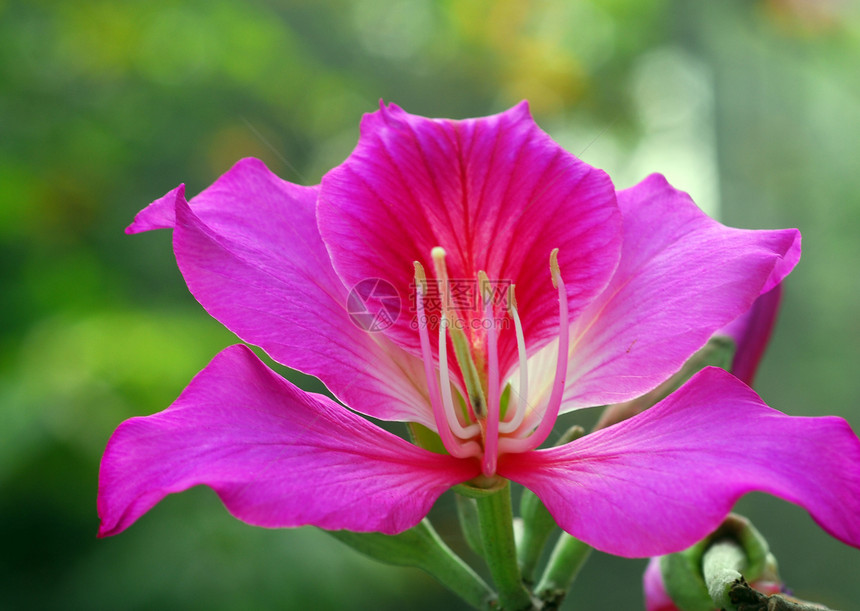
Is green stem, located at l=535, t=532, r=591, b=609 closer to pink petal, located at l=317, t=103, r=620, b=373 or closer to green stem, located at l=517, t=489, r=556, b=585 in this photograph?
green stem, located at l=517, t=489, r=556, b=585

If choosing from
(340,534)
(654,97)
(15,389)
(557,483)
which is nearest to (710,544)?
(557,483)

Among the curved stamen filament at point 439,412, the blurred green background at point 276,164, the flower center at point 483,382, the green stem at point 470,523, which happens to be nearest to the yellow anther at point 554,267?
the flower center at point 483,382

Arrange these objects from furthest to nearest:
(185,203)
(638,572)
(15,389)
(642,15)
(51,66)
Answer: (642,15)
(638,572)
(51,66)
(15,389)
(185,203)

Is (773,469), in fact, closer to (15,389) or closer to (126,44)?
(15,389)

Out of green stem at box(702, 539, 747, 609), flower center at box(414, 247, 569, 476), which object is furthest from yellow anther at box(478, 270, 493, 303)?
green stem at box(702, 539, 747, 609)

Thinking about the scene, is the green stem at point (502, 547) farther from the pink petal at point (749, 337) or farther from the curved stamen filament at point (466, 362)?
the pink petal at point (749, 337)
